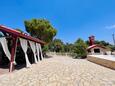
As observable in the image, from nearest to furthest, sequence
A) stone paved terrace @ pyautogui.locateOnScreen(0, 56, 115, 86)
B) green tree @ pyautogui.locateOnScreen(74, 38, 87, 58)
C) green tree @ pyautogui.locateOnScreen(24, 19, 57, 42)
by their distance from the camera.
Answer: stone paved terrace @ pyautogui.locateOnScreen(0, 56, 115, 86), green tree @ pyautogui.locateOnScreen(24, 19, 57, 42), green tree @ pyautogui.locateOnScreen(74, 38, 87, 58)

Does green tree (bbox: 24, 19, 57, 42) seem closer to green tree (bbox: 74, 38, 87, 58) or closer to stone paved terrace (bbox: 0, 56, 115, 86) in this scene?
green tree (bbox: 74, 38, 87, 58)

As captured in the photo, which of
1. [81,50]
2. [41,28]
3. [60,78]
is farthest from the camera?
[81,50]

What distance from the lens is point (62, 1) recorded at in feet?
50.3

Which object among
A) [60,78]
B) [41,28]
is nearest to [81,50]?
[41,28]

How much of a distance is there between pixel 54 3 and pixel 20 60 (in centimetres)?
719

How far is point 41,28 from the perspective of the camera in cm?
2884

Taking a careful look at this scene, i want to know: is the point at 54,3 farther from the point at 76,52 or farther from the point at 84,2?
the point at 76,52

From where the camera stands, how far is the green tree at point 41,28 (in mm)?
28781

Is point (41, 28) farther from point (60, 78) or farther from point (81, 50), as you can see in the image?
point (60, 78)

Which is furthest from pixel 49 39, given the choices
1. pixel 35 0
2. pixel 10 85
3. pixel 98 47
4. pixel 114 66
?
pixel 10 85

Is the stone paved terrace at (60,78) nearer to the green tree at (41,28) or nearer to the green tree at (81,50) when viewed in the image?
the green tree at (41,28)

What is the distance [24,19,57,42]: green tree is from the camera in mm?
28781

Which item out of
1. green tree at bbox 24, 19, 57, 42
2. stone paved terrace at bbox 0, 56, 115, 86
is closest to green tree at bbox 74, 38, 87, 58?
green tree at bbox 24, 19, 57, 42

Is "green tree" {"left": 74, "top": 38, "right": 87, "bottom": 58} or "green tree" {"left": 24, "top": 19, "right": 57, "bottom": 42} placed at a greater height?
"green tree" {"left": 24, "top": 19, "right": 57, "bottom": 42}
